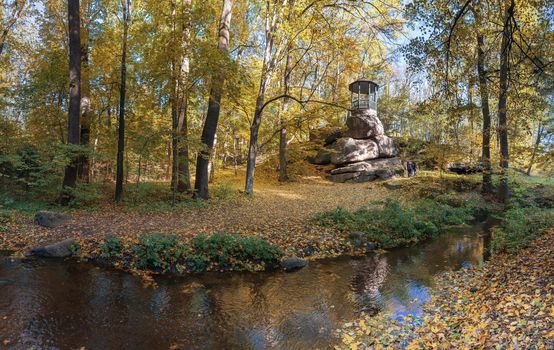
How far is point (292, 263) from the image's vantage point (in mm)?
9070

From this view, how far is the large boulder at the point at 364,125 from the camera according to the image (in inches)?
1062

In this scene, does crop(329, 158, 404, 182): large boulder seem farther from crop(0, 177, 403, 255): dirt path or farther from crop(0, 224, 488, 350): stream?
crop(0, 224, 488, 350): stream

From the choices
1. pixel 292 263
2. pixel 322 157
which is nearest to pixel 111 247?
pixel 292 263

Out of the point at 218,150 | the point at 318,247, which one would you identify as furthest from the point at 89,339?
the point at 218,150

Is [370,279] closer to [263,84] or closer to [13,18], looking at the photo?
[263,84]

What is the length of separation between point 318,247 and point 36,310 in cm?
697

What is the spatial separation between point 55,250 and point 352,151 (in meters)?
20.4

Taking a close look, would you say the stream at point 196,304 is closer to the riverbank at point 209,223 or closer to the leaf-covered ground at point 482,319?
the leaf-covered ground at point 482,319

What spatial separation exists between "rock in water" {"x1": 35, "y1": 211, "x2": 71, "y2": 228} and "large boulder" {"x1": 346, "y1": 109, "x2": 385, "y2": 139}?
2106cm

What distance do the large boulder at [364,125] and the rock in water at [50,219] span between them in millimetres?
21055

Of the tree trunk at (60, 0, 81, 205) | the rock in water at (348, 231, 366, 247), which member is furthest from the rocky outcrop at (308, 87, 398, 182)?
the tree trunk at (60, 0, 81, 205)

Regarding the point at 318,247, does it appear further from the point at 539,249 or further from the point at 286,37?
the point at 286,37

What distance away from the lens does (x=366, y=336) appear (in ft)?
18.2

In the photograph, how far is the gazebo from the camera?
26928 millimetres
